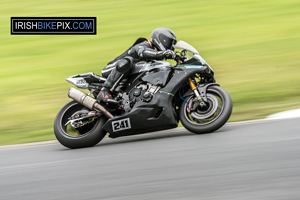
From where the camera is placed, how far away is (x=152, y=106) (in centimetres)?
688

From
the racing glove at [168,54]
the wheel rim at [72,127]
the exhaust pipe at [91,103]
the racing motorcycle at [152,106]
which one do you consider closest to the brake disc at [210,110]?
the racing motorcycle at [152,106]

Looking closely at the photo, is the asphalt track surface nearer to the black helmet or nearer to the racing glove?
the racing glove

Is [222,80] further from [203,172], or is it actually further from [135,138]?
[203,172]

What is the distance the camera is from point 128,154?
6.18m

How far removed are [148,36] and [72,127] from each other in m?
8.39

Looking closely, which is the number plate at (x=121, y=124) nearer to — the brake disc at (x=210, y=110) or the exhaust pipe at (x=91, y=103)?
the exhaust pipe at (x=91, y=103)

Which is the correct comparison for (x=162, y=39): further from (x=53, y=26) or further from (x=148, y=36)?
(x=53, y=26)

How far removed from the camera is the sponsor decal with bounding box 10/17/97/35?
1738 centimetres

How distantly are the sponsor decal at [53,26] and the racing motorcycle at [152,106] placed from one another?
10111 millimetres

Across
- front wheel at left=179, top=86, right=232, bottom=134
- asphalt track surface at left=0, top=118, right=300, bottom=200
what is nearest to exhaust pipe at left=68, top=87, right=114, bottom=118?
A: asphalt track surface at left=0, top=118, right=300, bottom=200

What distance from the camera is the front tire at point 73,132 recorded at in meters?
6.99

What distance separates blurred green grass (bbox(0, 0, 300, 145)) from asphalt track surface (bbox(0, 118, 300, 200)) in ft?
5.11

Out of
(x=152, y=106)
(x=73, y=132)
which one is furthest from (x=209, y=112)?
(x=73, y=132)

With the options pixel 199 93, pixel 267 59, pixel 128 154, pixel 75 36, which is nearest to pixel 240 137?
pixel 199 93
